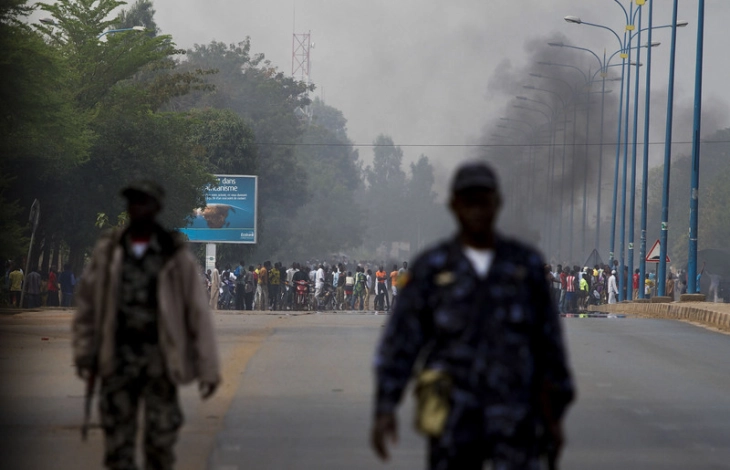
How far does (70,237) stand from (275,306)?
669 centimetres

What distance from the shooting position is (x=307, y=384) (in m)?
14.1

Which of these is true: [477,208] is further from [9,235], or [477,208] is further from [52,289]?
[52,289]

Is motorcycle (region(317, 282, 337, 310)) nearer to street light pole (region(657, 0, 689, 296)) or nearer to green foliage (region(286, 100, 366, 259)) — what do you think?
street light pole (region(657, 0, 689, 296))

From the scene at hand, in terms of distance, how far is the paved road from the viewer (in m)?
9.19

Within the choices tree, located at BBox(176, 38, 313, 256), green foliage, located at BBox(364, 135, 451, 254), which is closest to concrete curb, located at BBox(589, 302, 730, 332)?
tree, located at BBox(176, 38, 313, 256)

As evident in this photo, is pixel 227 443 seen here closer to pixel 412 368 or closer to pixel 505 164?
pixel 412 368

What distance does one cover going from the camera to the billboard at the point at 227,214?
174ft

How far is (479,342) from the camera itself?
16.0 feet

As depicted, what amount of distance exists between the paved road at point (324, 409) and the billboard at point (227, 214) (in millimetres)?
31883

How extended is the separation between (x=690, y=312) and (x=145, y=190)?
25471 millimetres

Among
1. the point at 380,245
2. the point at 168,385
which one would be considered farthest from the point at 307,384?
the point at 380,245

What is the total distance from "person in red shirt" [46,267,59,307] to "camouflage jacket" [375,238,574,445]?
1456 inches

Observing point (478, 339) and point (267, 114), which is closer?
point (478, 339)

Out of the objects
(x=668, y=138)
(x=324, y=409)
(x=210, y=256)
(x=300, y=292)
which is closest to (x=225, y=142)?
(x=210, y=256)
